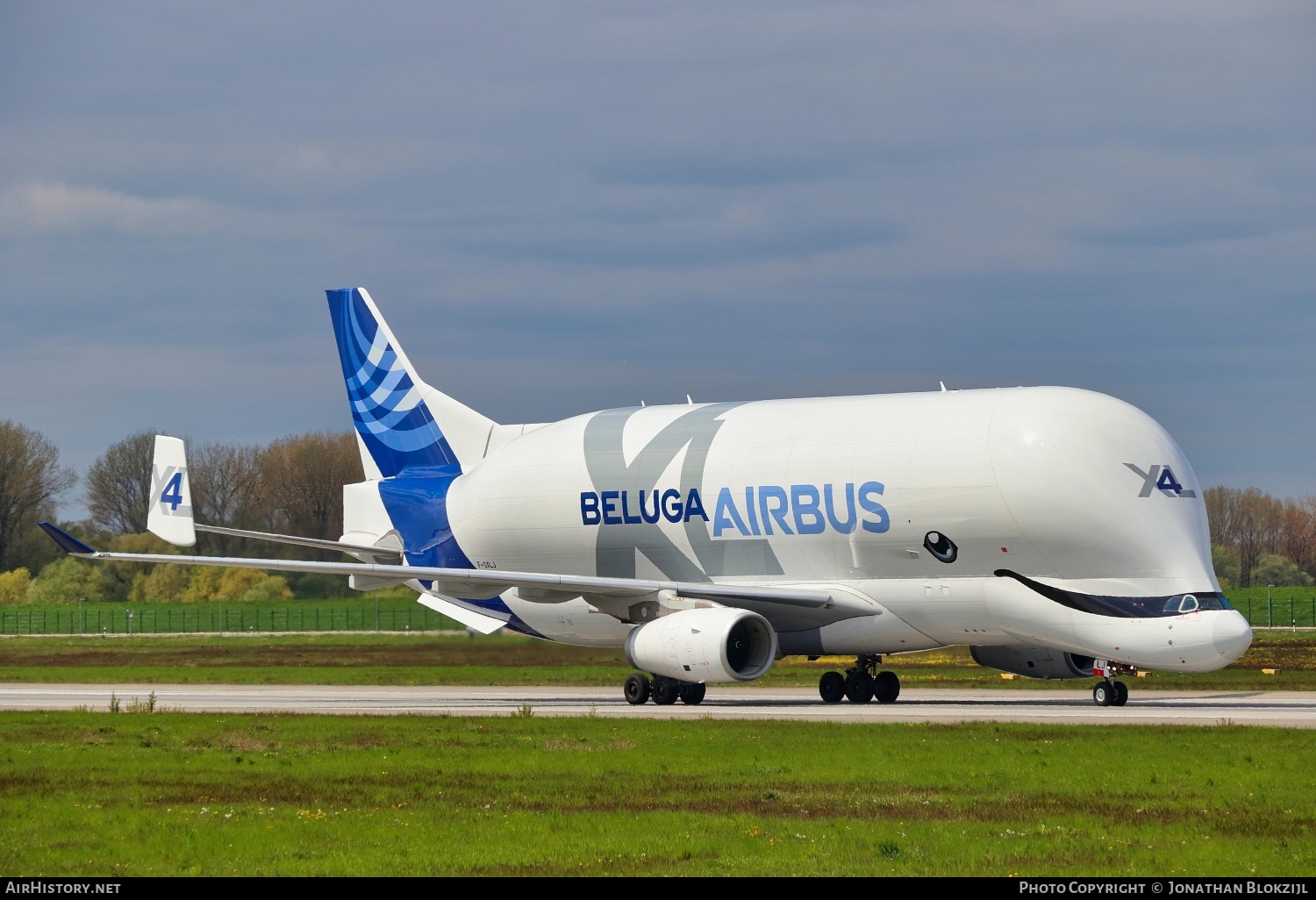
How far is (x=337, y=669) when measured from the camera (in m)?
→ 53.7

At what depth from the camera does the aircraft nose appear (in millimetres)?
31422

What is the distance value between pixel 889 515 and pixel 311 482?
148 ft

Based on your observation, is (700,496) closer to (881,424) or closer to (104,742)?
(881,424)

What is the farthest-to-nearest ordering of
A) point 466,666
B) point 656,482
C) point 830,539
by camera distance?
1. point 466,666
2. point 656,482
3. point 830,539

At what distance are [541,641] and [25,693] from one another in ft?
46.9

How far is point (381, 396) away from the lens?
46781mm

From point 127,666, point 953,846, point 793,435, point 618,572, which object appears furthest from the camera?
point 127,666

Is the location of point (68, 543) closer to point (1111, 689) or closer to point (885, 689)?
point (885, 689)

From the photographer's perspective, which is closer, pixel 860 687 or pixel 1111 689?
pixel 1111 689

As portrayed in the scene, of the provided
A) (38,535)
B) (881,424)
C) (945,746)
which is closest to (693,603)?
(881,424)

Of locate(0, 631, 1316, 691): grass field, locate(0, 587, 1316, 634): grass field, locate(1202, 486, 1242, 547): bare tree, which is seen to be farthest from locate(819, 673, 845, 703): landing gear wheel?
locate(1202, 486, 1242, 547): bare tree

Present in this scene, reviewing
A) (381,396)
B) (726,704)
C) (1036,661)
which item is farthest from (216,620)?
(1036,661)

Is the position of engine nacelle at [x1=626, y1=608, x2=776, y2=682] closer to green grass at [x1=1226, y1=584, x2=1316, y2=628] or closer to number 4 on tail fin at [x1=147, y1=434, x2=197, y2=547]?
number 4 on tail fin at [x1=147, y1=434, x2=197, y2=547]

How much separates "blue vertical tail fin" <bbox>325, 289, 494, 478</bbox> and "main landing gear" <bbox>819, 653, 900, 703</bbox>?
476 inches
